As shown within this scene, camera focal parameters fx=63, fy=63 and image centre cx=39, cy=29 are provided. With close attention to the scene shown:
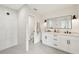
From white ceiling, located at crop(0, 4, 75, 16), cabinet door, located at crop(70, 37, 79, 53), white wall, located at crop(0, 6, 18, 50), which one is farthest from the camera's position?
cabinet door, located at crop(70, 37, 79, 53)

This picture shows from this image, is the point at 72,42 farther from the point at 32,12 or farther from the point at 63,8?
the point at 32,12

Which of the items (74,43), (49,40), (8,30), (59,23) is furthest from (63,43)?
(8,30)

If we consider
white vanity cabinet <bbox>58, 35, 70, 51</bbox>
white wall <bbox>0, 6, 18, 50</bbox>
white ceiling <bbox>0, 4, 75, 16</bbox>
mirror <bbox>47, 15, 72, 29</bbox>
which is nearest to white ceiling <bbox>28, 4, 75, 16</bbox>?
white ceiling <bbox>0, 4, 75, 16</bbox>

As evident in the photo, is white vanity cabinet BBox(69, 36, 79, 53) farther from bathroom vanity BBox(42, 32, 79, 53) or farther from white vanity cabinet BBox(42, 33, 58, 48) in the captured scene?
white vanity cabinet BBox(42, 33, 58, 48)

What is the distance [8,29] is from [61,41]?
1386mm

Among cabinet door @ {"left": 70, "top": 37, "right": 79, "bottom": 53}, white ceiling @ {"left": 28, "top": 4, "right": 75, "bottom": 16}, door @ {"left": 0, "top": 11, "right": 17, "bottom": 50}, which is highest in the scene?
white ceiling @ {"left": 28, "top": 4, "right": 75, "bottom": 16}

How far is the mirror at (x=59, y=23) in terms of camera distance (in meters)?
1.45

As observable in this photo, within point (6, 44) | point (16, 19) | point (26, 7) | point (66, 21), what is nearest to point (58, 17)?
point (66, 21)

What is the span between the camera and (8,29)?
1.45 metres

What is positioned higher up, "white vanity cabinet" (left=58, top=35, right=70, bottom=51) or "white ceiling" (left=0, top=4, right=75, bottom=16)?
"white ceiling" (left=0, top=4, right=75, bottom=16)

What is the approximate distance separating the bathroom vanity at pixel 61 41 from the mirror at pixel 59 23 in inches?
8.5

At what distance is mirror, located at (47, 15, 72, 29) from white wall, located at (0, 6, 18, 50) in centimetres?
82

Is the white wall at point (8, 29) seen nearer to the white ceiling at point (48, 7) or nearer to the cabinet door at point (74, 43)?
the white ceiling at point (48, 7)

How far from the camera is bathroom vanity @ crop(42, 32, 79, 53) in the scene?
1.61 m
